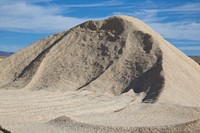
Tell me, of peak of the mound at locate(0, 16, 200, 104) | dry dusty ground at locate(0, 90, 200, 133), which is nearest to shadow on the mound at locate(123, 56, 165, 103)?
peak of the mound at locate(0, 16, 200, 104)

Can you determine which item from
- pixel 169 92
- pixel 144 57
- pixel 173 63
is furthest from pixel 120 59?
pixel 169 92

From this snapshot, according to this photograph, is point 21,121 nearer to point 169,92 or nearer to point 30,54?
point 169,92

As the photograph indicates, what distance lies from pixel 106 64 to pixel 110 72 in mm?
735

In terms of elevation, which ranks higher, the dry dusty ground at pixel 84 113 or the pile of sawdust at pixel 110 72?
the pile of sawdust at pixel 110 72

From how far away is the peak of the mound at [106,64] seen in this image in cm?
1458

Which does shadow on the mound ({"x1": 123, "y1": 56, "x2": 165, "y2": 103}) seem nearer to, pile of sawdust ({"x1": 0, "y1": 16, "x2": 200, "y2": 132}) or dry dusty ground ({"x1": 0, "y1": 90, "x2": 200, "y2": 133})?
pile of sawdust ({"x1": 0, "y1": 16, "x2": 200, "y2": 132})

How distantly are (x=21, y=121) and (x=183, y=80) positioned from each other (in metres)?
7.69

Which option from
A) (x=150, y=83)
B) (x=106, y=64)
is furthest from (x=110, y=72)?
(x=150, y=83)

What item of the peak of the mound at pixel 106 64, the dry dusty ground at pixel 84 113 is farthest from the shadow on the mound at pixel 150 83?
the dry dusty ground at pixel 84 113

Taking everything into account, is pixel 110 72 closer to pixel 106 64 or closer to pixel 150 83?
pixel 106 64

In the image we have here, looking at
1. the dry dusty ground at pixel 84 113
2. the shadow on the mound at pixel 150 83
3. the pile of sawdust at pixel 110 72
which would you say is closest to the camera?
the dry dusty ground at pixel 84 113

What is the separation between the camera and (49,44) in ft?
63.4

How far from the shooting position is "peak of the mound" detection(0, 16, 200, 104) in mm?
14578

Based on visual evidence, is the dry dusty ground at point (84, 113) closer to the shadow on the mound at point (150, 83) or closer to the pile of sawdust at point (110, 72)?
the pile of sawdust at point (110, 72)
